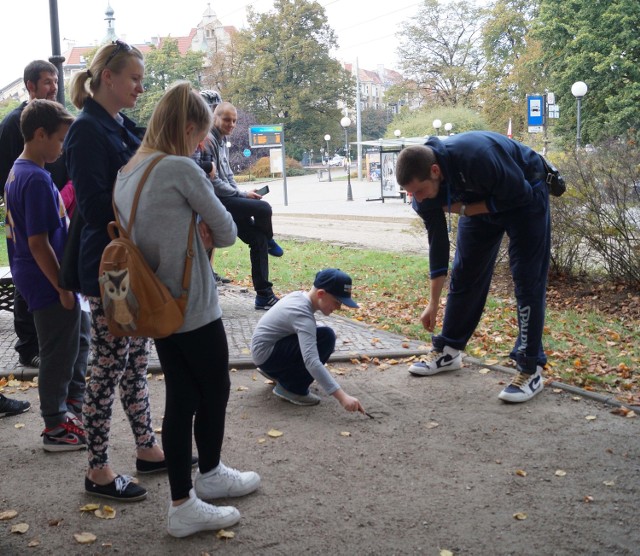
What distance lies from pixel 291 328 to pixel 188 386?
1.74 meters

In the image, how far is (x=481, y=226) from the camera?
199 inches

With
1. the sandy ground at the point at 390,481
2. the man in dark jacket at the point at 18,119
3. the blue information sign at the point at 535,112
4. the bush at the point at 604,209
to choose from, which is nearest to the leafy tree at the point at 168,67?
the blue information sign at the point at 535,112

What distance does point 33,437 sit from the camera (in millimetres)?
4340

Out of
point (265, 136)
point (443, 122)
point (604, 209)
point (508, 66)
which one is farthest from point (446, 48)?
point (604, 209)

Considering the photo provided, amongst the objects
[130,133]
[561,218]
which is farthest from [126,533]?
[561,218]

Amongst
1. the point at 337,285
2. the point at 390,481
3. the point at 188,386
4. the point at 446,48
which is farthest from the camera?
the point at 446,48

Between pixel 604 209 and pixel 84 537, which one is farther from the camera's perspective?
pixel 604 209

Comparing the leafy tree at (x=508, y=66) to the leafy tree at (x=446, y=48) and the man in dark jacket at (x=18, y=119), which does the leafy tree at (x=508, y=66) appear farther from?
the man in dark jacket at (x=18, y=119)

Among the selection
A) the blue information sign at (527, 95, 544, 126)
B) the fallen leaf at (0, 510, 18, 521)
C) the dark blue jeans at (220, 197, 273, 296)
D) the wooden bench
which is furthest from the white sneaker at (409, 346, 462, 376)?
the blue information sign at (527, 95, 544, 126)

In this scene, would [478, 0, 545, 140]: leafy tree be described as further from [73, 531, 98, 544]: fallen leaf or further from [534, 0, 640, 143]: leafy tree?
[73, 531, 98, 544]: fallen leaf

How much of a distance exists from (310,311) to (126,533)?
6.11ft

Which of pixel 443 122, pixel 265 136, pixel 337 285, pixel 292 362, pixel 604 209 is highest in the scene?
pixel 443 122

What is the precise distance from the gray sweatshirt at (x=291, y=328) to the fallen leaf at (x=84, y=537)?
1.53 metres

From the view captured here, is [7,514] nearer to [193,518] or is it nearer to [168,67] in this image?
[193,518]
